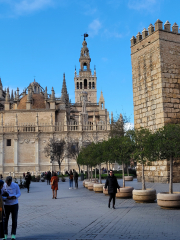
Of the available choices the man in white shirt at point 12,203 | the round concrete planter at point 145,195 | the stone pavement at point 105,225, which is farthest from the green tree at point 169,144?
the man in white shirt at point 12,203

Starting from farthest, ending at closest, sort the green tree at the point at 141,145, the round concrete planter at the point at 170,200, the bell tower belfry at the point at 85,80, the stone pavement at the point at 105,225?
the bell tower belfry at the point at 85,80, the green tree at the point at 141,145, the round concrete planter at the point at 170,200, the stone pavement at the point at 105,225

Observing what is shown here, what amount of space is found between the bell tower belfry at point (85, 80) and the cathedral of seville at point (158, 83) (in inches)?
3060

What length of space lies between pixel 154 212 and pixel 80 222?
7.96 feet

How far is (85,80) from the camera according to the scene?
98875mm

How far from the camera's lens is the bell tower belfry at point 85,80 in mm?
96938

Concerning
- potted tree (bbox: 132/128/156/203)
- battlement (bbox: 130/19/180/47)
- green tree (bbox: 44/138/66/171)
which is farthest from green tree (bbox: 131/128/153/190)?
green tree (bbox: 44/138/66/171)

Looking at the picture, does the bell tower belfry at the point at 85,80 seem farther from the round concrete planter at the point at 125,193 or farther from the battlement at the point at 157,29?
the round concrete planter at the point at 125,193

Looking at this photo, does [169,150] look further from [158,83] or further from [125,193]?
[158,83]

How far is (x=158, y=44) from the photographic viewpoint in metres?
17.4

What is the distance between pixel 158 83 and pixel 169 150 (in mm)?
7904

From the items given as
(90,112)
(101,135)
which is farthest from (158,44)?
(90,112)

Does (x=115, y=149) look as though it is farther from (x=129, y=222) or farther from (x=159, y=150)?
(x=129, y=222)

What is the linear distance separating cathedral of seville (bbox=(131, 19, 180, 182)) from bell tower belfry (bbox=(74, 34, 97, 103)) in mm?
77725

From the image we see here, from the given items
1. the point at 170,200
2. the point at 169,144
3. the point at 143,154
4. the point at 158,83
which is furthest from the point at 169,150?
the point at 158,83
